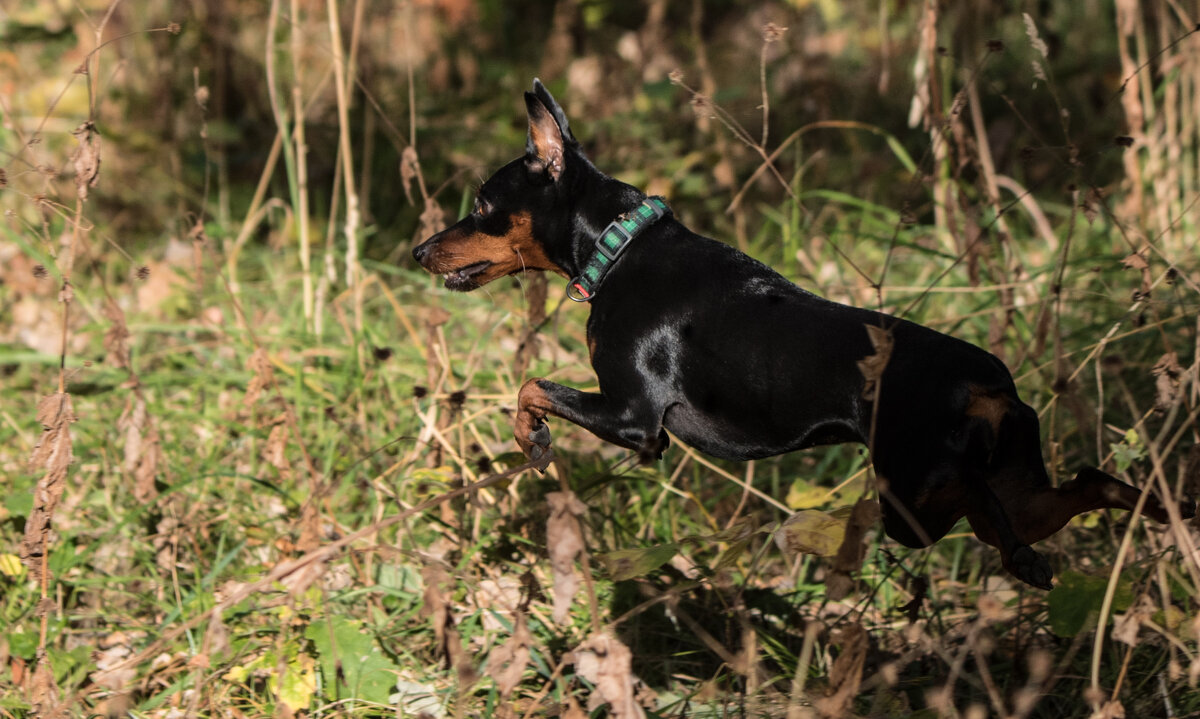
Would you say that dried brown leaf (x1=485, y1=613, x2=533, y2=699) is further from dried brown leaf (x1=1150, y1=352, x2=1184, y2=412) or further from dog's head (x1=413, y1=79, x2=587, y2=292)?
dried brown leaf (x1=1150, y1=352, x2=1184, y2=412)

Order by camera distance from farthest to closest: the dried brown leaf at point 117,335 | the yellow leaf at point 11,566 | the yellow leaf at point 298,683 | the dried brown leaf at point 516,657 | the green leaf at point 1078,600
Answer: the dried brown leaf at point 117,335 → the yellow leaf at point 11,566 → the yellow leaf at point 298,683 → the green leaf at point 1078,600 → the dried brown leaf at point 516,657

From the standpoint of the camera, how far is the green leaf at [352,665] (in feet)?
9.27

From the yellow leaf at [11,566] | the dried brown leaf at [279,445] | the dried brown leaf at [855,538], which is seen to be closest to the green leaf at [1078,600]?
the dried brown leaf at [855,538]

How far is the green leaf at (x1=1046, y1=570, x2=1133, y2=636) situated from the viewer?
2.62 meters

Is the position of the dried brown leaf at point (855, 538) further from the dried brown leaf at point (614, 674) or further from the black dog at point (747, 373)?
the dried brown leaf at point (614, 674)

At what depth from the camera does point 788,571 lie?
347cm

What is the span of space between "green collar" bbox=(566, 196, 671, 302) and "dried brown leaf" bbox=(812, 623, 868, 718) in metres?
0.80

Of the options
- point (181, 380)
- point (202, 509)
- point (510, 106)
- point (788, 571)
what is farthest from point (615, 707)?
point (510, 106)

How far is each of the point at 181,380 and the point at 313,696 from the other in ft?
6.13

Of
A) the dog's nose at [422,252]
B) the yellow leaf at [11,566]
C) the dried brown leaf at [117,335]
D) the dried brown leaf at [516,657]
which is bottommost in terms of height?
the yellow leaf at [11,566]

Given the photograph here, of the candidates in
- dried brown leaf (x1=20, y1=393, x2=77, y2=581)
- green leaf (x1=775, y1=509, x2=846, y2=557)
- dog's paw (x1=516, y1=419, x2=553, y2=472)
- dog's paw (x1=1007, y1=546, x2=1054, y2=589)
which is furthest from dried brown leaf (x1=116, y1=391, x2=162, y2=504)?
dog's paw (x1=1007, y1=546, x2=1054, y2=589)

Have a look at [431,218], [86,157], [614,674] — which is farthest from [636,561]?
[86,157]

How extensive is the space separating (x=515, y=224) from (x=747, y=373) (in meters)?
0.65

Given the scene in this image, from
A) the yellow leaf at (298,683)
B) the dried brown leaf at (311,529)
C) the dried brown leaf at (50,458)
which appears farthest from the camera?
the dried brown leaf at (311,529)
